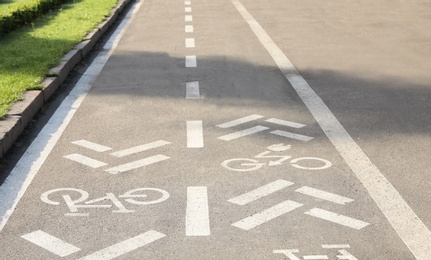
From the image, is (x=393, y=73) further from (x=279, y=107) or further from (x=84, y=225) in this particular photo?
(x=84, y=225)

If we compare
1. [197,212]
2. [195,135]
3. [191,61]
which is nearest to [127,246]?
[197,212]

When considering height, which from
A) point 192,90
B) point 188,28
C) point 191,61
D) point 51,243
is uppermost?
point 51,243

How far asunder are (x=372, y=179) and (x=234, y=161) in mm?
1154

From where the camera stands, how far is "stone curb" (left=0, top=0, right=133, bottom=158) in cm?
730

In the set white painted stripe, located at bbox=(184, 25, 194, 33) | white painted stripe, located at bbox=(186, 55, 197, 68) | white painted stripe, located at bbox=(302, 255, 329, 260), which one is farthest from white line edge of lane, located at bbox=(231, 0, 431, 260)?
white painted stripe, located at bbox=(184, 25, 194, 33)

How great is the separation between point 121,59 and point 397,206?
306 inches

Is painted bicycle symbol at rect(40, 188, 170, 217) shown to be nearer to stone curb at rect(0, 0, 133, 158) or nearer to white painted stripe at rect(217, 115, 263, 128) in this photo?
stone curb at rect(0, 0, 133, 158)

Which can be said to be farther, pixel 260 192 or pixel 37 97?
pixel 37 97

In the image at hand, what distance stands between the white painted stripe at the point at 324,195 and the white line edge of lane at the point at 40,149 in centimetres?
203

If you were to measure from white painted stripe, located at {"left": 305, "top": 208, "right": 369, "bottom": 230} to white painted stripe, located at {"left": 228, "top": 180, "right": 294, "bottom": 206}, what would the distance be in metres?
0.46

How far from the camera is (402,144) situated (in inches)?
280

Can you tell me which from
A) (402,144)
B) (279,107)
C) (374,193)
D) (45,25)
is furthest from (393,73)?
(45,25)

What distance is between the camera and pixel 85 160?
6844mm

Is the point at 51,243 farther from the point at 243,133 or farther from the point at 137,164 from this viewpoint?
the point at 243,133
